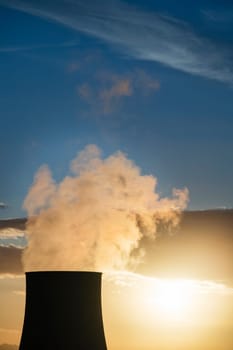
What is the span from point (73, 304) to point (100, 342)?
2.48ft

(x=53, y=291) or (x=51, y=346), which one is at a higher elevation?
(x=53, y=291)

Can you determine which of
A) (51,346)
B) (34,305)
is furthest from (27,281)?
(51,346)

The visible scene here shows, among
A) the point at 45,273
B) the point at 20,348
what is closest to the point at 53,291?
the point at 45,273

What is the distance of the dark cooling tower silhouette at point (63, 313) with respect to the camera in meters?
10.5

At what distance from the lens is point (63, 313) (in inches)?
419

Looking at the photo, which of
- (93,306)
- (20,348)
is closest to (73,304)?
(93,306)

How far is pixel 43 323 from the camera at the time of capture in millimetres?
10547

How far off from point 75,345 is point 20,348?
3.05ft

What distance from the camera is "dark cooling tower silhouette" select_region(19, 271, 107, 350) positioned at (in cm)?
1052

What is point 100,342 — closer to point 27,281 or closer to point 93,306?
point 93,306

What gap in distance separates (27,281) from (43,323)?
0.76 m

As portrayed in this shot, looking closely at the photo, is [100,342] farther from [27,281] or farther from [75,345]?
[27,281]

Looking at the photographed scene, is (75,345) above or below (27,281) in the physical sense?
below

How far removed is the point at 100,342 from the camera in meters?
10.7
